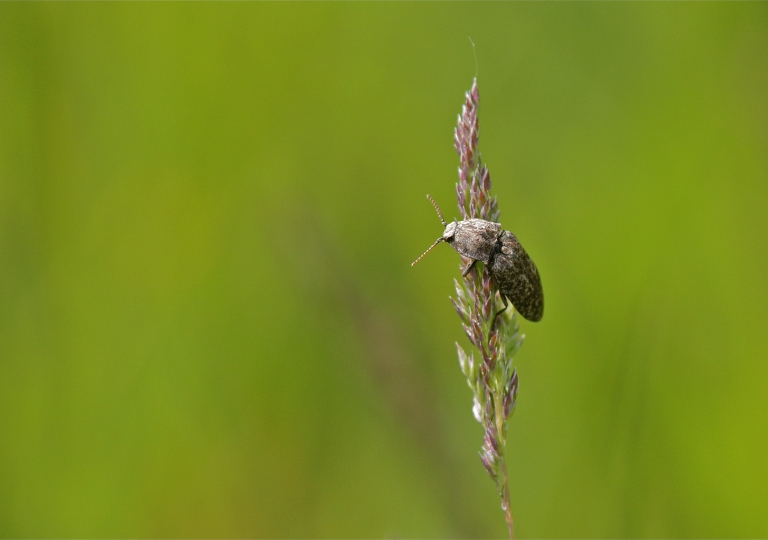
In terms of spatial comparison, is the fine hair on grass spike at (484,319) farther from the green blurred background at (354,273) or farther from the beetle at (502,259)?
the green blurred background at (354,273)

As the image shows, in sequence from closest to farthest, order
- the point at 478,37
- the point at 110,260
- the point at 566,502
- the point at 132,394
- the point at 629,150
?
the point at 566,502 → the point at 132,394 → the point at 110,260 → the point at 629,150 → the point at 478,37

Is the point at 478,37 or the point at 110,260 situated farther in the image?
the point at 478,37

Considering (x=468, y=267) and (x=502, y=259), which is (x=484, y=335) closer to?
(x=468, y=267)

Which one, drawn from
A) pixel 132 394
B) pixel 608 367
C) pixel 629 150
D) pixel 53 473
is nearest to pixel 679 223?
pixel 629 150

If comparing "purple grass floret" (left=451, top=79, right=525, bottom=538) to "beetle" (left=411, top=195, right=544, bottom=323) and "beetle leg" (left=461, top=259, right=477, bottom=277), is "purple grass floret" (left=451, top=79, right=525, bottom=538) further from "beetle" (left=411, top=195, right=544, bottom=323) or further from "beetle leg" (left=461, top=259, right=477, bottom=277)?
"beetle" (left=411, top=195, right=544, bottom=323)

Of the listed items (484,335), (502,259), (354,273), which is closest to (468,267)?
(502,259)

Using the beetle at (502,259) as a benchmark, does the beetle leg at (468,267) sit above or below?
below

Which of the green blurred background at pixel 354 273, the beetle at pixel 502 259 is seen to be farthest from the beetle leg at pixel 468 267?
the green blurred background at pixel 354 273

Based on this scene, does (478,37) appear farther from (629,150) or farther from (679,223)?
(679,223)
